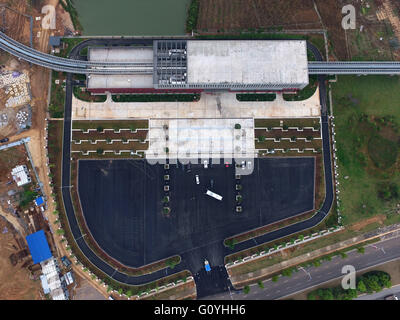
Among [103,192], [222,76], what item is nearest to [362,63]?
[222,76]

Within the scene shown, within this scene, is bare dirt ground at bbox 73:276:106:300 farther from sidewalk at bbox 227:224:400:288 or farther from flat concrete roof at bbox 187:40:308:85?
flat concrete roof at bbox 187:40:308:85

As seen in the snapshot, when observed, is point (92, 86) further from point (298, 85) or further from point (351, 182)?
point (351, 182)

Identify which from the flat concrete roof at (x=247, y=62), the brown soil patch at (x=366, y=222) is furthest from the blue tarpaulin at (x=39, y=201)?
the brown soil patch at (x=366, y=222)

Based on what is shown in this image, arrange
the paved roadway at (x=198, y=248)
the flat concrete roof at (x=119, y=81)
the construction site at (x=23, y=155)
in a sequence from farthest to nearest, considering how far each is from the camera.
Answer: the flat concrete roof at (x=119, y=81), the paved roadway at (x=198, y=248), the construction site at (x=23, y=155)

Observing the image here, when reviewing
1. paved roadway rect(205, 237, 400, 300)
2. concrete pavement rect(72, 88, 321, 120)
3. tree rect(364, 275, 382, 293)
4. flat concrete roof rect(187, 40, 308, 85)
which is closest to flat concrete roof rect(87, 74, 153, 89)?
concrete pavement rect(72, 88, 321, 120)

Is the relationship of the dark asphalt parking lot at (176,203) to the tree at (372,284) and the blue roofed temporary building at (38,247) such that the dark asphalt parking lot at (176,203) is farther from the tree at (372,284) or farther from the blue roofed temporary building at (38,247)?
the tree at (372,284)

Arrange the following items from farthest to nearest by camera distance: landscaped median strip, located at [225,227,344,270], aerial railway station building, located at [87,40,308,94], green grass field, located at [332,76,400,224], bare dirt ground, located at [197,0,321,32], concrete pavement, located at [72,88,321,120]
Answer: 1. bare dirt ground, located at [197,0,321,32]
2. concrete pavement, located at [72,88,321,120]
3. green grass field, located at [332,76,400,224]
4. landscaped median strip, located at [225,227,344,270]
5. aerial railway station building, located at [87,40,308,94]
